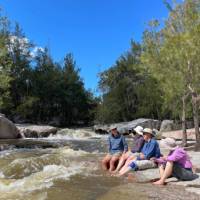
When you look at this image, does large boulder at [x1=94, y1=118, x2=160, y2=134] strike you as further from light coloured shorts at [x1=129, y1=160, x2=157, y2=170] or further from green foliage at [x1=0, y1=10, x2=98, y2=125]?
light coloured shorts at [x1=129, y1=160, x2=157, y2=170]

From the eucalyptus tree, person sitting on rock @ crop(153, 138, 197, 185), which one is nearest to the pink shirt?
person sitting on rock @ crop(153, 138, 197, 185)

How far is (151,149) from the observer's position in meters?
11.4

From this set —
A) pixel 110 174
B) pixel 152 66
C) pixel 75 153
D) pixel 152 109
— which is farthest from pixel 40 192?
pixel 152 109

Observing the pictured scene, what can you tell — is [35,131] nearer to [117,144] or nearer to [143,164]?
[117,144]

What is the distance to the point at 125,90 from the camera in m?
48.7

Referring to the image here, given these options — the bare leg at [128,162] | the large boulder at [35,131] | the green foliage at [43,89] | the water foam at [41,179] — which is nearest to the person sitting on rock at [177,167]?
the bare leg at [128,162]

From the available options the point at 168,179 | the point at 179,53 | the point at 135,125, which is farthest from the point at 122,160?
the point at 135,125

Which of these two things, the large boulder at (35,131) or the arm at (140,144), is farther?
the large boulder at (35,131)

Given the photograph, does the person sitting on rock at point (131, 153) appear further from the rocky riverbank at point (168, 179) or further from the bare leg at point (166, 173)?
the bare leg at point (166, 173)

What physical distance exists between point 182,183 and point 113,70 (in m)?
40.9

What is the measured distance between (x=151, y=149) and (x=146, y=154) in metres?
0.25

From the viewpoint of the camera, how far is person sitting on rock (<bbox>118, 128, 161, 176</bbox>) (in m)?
11.3

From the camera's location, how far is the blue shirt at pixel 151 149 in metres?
11.4

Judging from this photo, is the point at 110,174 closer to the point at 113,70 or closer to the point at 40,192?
the point at 40,192
